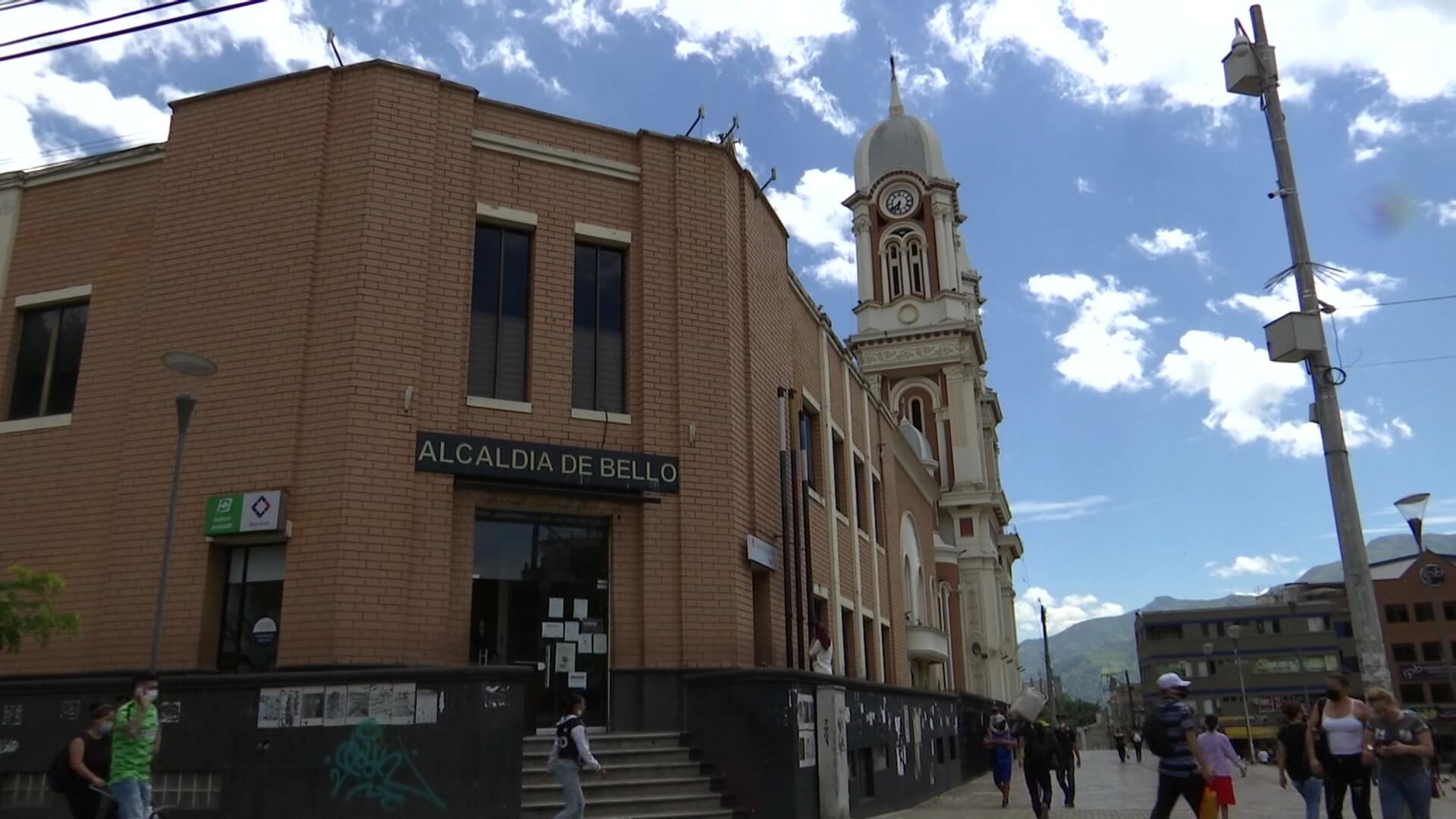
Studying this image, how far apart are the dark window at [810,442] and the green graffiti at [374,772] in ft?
33.4

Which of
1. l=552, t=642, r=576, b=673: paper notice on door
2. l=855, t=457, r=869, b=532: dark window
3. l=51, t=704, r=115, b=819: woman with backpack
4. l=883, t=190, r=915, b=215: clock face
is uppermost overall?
l=883, t=190, r=915, b=215: clock face

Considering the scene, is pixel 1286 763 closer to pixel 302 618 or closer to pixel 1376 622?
pixel 1376 622

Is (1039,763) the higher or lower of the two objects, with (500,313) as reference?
lower

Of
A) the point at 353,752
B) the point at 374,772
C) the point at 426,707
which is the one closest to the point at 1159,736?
the point at 426,707

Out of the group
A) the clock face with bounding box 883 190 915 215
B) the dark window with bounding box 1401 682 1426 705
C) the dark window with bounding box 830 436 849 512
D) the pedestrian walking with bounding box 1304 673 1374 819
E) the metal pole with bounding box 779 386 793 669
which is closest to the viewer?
the pedestrian walking with bounding box 1304 673 1374 819

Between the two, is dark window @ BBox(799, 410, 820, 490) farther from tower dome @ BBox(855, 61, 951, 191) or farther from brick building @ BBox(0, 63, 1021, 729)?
tower dome @ BBox(855, 61, 951, 191)

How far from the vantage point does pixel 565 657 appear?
1462 cm

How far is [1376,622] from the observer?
999cm

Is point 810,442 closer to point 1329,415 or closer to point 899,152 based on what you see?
point 1329,415

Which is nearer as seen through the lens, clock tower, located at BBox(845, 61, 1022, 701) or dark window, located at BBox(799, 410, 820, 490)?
dark window, located at BBox(799, 410, 820, 490)

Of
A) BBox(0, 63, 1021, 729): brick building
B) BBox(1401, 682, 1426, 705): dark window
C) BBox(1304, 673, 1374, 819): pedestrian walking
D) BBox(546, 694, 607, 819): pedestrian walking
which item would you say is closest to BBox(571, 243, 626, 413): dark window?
BBox(0, 63, 1021, 729): brick building

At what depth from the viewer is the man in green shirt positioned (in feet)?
30.1

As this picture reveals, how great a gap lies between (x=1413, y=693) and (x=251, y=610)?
84.1m

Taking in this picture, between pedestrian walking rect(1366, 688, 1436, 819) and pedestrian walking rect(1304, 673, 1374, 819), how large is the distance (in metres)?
0.47
